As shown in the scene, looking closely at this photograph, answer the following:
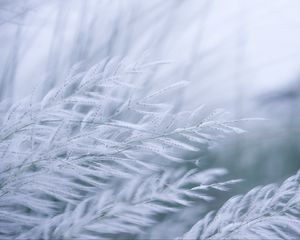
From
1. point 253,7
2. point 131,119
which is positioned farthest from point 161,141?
point 253,7

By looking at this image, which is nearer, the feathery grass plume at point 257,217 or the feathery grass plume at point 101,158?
the feathery grass plume at point 101,158

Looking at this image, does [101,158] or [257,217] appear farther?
[257,217]

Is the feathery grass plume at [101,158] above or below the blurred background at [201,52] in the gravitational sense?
below

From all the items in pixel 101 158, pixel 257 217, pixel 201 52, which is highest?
pixel 201 52

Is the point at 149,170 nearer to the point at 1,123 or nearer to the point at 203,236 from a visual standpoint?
the point at 203,236
